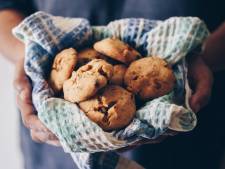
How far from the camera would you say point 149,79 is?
21.3 inches

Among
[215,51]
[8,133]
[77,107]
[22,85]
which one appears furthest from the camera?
[8,133]

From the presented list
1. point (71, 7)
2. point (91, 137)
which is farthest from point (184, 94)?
point (71, 7)

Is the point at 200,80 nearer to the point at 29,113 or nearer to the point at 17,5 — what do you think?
the point at 29,113

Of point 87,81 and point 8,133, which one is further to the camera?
point 8,133

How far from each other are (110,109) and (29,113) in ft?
0.40

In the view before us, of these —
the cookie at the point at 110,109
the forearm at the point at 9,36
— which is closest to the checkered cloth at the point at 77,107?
the cookie at the point at 110,109

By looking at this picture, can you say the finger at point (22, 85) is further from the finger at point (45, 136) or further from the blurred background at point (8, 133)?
the blurred background at point (8, 133)

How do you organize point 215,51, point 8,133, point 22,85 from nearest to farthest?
point 22,85, point 215,51, point 8,133

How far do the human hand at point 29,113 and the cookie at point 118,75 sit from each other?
0.10 metres

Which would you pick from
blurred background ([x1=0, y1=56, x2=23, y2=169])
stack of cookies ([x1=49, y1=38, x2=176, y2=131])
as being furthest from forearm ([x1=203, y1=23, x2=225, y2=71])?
blurred background ([x1=0, y1=56, x2=23, y2=169])

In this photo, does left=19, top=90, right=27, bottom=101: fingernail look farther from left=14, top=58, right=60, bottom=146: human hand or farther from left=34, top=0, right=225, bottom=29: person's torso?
left=34, top=0, right=225, bottom=29: person's torso

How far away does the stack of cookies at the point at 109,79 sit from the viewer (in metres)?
0.50

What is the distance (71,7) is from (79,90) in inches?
9.0

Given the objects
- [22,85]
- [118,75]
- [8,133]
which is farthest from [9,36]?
[8,133]
